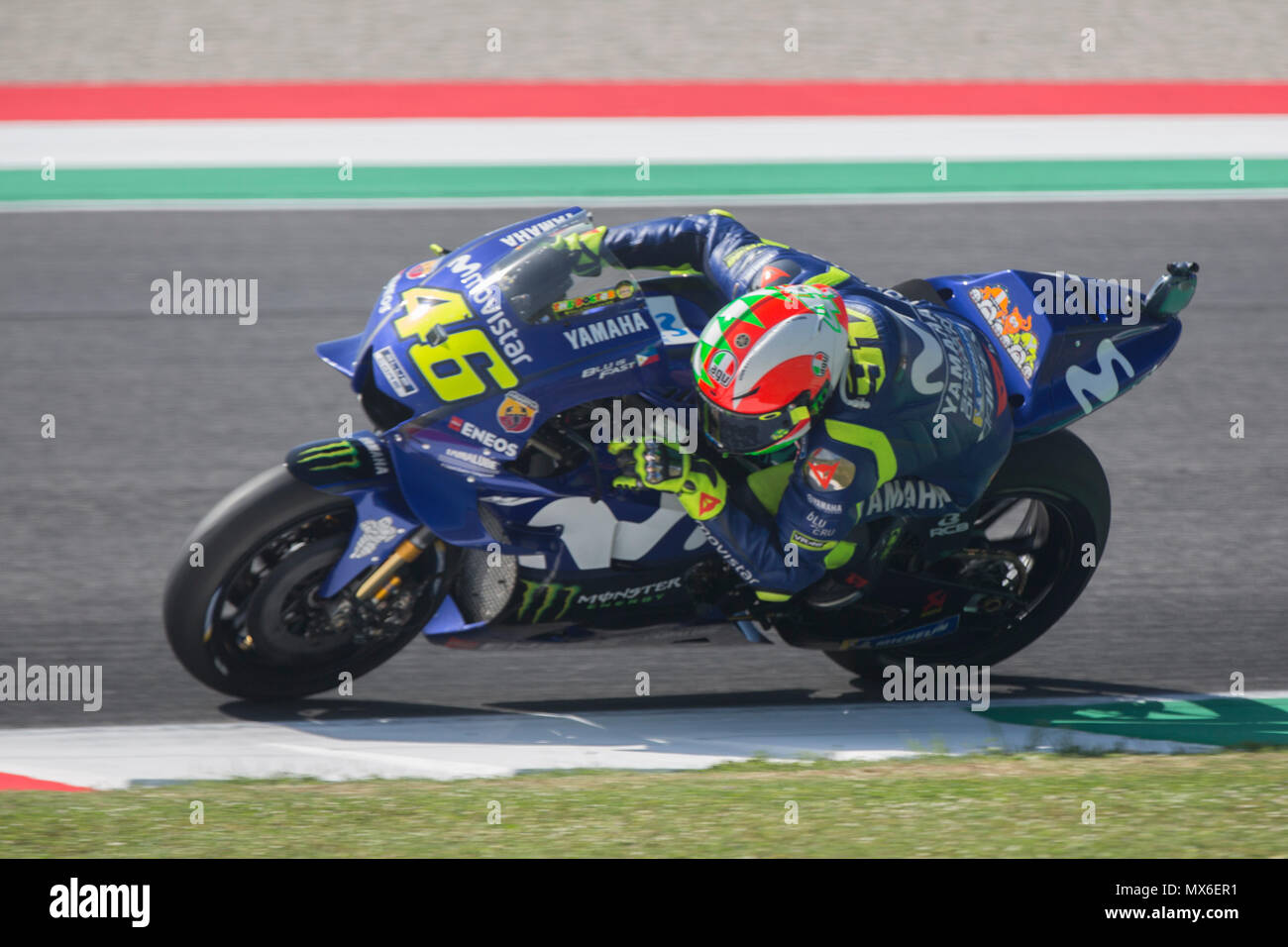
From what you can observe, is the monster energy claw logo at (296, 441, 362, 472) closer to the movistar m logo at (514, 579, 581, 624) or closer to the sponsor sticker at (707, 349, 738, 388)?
the movistar m logo at (514, 579, 581, 624)

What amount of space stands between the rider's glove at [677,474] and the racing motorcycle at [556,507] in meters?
0.18

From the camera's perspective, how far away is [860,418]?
4922 millimetres

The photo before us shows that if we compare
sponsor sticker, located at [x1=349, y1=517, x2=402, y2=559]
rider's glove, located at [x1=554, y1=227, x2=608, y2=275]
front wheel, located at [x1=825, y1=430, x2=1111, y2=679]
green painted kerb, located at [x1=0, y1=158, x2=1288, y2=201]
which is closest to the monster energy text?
→ sponsor sticker, located at [x1=349, y1=517, x2=402, y2=559]

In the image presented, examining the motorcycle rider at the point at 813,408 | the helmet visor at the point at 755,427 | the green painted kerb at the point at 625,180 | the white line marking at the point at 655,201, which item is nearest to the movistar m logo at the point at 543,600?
the motorcycle rider at the point at 813,408

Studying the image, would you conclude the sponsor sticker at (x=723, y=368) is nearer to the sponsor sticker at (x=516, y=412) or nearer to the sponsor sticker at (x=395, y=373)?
the sponsor sticker at (x=516, y=412)

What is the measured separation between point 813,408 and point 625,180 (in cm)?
594

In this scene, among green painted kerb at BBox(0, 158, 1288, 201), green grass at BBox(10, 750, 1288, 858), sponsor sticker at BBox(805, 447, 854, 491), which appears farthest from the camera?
green painted kerb at BBox(0, 158, 1288, 201)

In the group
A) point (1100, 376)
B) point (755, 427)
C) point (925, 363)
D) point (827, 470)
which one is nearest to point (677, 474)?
point (755, 427)

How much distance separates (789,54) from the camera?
13016mm

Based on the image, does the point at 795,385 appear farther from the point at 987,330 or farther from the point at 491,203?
the point at 491,203

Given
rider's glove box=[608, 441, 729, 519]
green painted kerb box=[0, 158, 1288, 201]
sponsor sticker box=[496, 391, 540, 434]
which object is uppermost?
green painted kerb box=[0, 158, 1288, 201]

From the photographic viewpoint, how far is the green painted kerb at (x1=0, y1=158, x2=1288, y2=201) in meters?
10.2

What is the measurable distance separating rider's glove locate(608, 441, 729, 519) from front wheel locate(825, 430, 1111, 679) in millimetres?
1032
